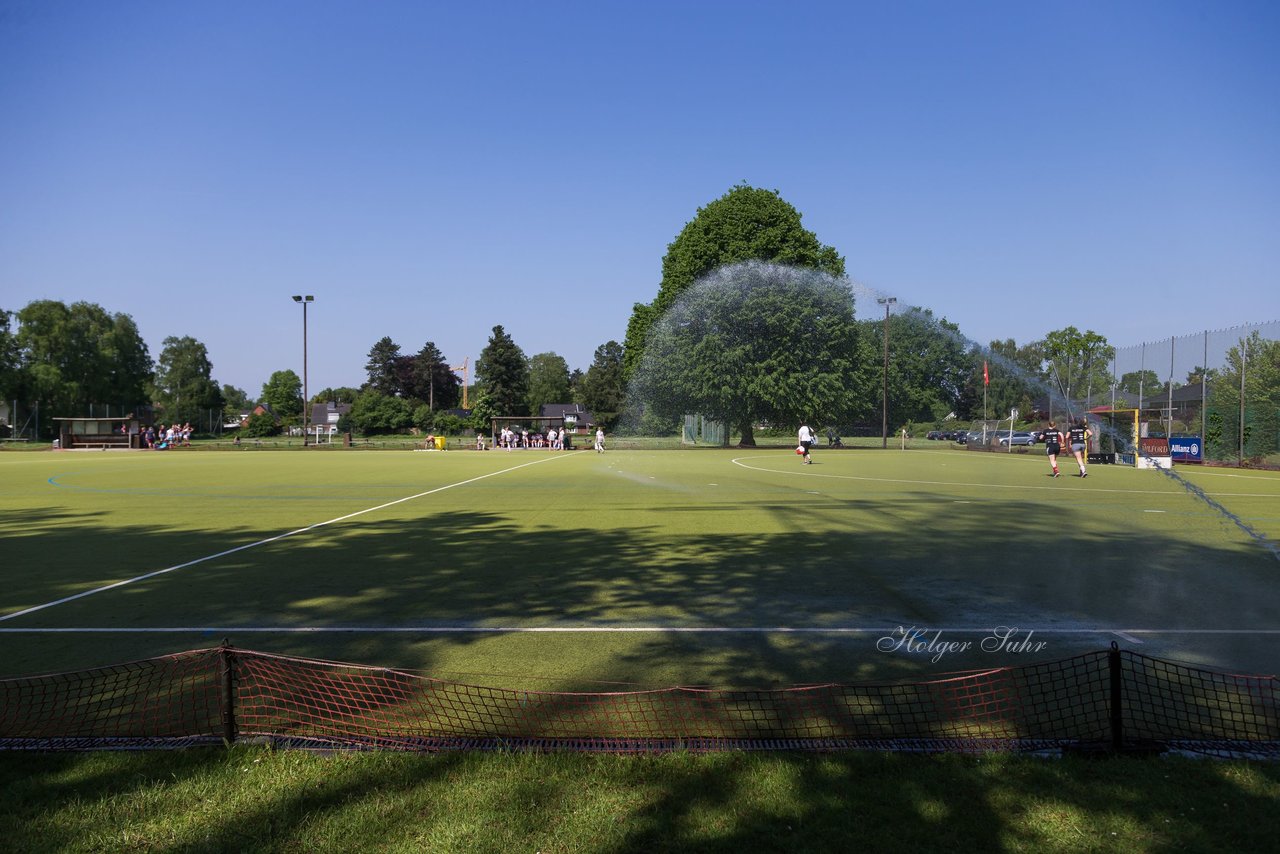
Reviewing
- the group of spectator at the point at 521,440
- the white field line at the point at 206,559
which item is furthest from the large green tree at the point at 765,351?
the white field line at the point at 206,559

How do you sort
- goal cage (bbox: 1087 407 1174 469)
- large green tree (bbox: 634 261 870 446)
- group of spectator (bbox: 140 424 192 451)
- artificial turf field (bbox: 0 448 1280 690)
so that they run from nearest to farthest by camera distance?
artificial turf field (bbox: 0 448 1280 690), goal cage (bbox: 1087 407 1174 469), large green tree (bbox: 634 261 870 446), group of spectator (bbox: 140 424 192 451)

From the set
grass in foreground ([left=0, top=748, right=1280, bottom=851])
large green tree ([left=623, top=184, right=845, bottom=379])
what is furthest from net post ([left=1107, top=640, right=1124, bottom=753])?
large green tree ([left=623, top=184, right=845, bottom=379])

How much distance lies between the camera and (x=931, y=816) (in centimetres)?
354

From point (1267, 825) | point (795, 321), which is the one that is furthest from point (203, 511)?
point (795, 321)

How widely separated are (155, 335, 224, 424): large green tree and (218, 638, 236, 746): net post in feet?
428

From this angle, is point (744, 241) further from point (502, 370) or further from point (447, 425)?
point (502, 370)

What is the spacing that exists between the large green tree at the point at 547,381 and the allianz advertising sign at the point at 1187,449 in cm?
10267

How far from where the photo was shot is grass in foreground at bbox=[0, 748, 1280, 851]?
3.38 metres

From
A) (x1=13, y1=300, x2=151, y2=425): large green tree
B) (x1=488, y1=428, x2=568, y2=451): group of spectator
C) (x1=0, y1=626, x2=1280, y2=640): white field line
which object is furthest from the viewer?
(x1=13, y1=300, x2=151, y2=425): large green tree

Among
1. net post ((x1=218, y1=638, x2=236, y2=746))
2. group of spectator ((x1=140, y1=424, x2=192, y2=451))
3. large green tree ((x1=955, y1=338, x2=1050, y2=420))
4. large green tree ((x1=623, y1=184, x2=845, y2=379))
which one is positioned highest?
large green tree ((x1=623, y1=184, x2=845, y2=379))

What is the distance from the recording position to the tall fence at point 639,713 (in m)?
4.30

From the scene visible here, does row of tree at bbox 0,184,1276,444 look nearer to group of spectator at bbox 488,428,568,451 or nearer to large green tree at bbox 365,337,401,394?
group of spectator at bbox 488,428,568,451

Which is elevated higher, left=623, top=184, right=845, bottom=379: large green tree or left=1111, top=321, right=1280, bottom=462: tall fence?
left=623, top=184, right=845, bottom=379: large green tree

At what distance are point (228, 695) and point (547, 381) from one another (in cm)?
15214
